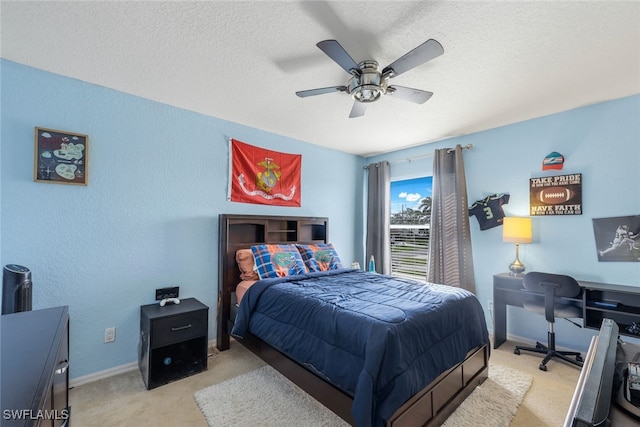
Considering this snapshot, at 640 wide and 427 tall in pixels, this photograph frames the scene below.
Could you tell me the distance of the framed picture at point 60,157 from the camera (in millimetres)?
2115

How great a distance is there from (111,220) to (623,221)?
185 inches

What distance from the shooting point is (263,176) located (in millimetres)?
3473

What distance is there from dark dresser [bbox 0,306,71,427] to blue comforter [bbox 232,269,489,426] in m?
1.26

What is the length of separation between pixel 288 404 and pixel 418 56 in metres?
2.53

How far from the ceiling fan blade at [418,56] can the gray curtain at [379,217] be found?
2.68 meters

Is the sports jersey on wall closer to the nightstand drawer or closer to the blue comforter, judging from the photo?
the blue comforter

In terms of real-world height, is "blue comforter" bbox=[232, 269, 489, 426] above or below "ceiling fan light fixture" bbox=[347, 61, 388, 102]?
below

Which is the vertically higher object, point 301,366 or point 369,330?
point 369,330

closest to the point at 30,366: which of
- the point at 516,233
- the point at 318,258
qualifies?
the point at 318,258

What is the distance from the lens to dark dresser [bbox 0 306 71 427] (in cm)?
69

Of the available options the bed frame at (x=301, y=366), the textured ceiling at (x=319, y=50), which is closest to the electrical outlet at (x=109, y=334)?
the bed frame at (x=301, y=366)

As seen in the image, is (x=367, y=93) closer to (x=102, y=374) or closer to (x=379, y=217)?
(x=379, y=217)

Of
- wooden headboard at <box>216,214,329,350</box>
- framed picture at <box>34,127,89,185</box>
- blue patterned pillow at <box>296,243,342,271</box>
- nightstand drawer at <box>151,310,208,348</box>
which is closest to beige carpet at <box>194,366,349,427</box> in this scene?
nightstand drawer at <box>151,310,208,348</box>

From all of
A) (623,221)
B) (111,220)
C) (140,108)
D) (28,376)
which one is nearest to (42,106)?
(140,108)
